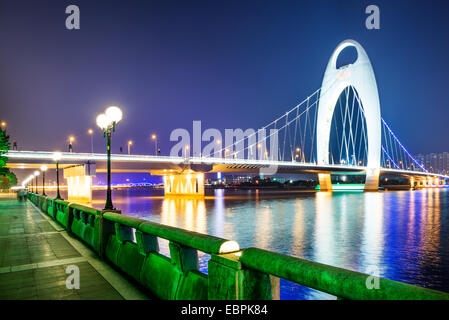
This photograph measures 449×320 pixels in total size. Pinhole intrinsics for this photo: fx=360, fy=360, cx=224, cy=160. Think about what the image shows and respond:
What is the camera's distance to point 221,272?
337 centimetres

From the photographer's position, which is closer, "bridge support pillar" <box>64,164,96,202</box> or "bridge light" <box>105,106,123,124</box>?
"bridge light" <box>105,106,123,124</box>

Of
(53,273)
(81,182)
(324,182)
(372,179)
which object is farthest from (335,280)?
(324,182)

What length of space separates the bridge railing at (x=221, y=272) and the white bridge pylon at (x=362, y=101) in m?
84.6

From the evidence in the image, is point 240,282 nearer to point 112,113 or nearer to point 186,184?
point 112,113

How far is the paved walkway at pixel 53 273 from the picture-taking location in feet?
17.1

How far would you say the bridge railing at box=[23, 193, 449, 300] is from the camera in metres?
2.36

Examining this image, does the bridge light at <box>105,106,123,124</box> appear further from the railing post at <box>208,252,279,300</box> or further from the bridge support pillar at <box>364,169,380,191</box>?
the bridge support pillar at <box>364,169,380,191</box>

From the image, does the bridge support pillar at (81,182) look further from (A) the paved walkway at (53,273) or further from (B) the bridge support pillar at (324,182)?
(B) the bridge support pillar at (324,182)

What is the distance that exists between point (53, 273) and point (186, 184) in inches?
2759

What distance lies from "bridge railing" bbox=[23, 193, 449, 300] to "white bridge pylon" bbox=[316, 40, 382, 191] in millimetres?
84559

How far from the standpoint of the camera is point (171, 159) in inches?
2549

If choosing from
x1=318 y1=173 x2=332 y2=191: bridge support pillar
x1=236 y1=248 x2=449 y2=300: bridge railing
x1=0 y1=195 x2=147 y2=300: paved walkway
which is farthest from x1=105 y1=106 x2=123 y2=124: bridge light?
x1=318 y1=173 x2=332 y2=191: bridge support pillar

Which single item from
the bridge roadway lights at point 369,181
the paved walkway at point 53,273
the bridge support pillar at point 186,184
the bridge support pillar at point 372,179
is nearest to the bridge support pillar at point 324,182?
the bridge roadway lights at point 369,181
